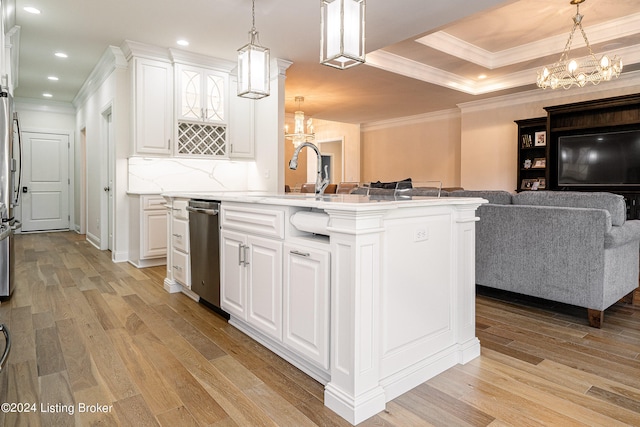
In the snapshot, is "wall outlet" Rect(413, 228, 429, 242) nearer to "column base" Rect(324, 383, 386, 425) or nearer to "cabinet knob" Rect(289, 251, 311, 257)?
"cabinet knob" Rect(289, 251, 311, 257)

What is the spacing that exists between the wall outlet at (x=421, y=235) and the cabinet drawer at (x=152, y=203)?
135 inches

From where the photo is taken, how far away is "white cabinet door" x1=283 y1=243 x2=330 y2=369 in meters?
1.68

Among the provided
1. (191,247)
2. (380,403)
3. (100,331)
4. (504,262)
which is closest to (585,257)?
(504,262)

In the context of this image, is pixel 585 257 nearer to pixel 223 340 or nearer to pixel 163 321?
pixel 223 340

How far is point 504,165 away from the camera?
7.05 metres

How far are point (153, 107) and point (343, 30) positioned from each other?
3303 millimetres

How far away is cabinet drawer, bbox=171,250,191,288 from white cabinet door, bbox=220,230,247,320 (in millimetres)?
652

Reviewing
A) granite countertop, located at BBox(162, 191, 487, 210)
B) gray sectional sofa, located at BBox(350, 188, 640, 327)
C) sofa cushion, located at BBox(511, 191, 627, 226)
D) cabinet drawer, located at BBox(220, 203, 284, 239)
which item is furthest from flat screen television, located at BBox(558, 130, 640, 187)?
cabinet drawer, located at BBox(220, 203, 284, 239)

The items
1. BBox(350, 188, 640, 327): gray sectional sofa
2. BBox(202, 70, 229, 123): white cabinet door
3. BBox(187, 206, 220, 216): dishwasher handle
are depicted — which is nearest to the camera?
BBox(350, 188, 640, 327): gray sectional sofa

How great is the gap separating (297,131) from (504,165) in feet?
12.6

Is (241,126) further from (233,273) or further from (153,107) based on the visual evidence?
(233,273)

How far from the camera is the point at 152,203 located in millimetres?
4457

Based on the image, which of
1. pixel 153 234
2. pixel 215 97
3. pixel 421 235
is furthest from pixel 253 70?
pixel 153 234

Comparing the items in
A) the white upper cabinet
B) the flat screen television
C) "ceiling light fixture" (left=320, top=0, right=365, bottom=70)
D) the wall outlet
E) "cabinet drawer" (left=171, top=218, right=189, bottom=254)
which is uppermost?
the white upper cabinet
